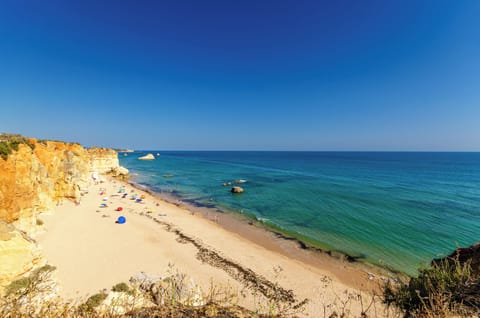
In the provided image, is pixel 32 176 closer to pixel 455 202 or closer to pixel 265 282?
pixel 265 282

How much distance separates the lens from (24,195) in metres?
11.8

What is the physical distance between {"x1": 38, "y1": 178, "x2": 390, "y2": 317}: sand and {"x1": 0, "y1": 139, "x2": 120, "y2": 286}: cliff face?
102 inches

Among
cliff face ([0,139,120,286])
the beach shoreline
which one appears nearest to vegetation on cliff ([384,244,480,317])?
the beach shoreline

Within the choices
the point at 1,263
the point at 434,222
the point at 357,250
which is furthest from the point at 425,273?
the point at 434,222

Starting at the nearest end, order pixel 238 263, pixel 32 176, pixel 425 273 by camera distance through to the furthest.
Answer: pixel 425 273
pixel 32 176
pixel 238 263

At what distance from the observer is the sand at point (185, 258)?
1155 centimetres

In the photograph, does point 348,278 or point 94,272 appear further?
point 348,278

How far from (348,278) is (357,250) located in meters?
4.69

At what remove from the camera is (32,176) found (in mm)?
13195

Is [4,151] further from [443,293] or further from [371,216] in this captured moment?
[371,216]

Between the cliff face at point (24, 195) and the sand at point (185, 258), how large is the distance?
2.59 m

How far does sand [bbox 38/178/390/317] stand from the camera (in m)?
11.5

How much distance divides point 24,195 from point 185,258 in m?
11.3

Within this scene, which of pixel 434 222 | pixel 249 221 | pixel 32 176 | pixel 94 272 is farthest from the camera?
pixel 249 221
